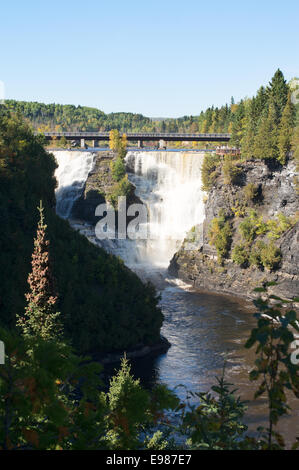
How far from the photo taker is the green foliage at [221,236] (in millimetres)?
74562

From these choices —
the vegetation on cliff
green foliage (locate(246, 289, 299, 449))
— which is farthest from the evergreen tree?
green foliage (locate(246, 289, 299, 449))

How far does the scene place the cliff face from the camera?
67.6 meters

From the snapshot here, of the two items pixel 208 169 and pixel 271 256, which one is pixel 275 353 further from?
pixel 208 169

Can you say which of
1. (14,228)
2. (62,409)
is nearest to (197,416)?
(62,409)

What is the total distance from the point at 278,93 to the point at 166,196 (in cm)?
2476

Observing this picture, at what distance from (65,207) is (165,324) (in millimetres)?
41350

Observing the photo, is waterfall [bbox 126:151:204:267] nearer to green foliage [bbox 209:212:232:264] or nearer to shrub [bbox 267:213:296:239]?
green foliage [bbox 209:212:232:264]

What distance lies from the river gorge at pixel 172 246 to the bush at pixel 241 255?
4108mm

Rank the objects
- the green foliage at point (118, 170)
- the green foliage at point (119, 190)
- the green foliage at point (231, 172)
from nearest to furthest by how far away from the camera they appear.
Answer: the green foliage at point (231, 172) → the green foliage at point (119, 190) → the green foliage at point (118, 170)

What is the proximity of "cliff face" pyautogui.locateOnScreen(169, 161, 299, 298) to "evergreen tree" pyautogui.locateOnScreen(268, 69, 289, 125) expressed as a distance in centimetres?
802

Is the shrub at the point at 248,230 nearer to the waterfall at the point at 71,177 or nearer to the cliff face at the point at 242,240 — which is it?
the cliff face at the point at 242,240

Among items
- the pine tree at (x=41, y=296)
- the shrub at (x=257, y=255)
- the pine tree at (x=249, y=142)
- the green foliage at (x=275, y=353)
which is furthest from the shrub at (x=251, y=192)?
the green foliage at (x=275, y=353)

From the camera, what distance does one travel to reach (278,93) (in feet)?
257
